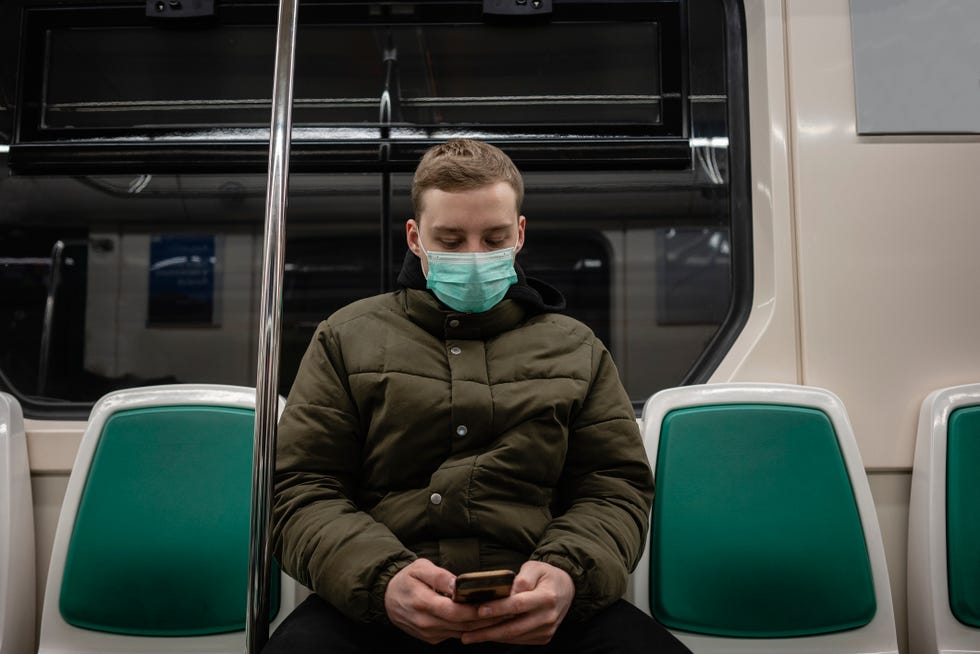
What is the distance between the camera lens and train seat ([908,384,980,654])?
152 centimetres

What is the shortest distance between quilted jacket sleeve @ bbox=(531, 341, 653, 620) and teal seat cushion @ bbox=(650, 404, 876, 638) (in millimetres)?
435

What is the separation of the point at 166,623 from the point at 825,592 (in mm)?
1486

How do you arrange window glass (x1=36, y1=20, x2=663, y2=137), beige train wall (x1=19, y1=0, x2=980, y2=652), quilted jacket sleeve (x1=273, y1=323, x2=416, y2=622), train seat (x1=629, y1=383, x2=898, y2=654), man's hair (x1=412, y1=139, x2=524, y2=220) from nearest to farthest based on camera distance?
→ quilted jacket sleeve (x1=273, y1=323, x2=416, y2=622), man's hair (x1=412, y1=139, x2=524, y2=220), train seat (x1=629, y1=383, x2=898, y2=654), beige train wall (x1=19, y1=0, x2=980, y2=652), window glass (x1=36, y1=20, x2=663, y2=137)

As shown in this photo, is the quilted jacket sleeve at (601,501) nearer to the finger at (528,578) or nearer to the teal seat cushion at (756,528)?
the finger at (528,578)

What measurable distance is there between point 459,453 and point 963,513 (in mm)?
1286

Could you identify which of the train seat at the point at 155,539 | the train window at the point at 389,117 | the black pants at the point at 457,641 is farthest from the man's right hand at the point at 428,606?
the train window at the point at 389,117

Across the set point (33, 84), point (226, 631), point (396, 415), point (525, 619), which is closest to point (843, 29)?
point (396, 415)

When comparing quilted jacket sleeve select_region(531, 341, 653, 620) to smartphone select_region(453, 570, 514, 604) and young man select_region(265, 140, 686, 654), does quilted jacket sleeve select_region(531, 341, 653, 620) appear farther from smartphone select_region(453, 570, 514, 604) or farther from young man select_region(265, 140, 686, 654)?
smartphone select_region(453, 570, 514, 604)

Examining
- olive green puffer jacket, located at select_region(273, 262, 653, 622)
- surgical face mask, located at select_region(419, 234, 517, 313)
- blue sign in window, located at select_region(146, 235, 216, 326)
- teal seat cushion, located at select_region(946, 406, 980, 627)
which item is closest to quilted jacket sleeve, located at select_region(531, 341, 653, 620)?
olive green puffer jacket, located at select_region(273, 262, 653, 622)

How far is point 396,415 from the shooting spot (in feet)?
3.56

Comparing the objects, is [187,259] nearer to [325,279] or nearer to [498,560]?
[325,279]

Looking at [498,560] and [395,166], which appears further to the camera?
[395,166]

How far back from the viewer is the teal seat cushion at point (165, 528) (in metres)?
1.51

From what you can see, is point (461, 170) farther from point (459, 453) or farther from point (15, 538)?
point (15, 538)
